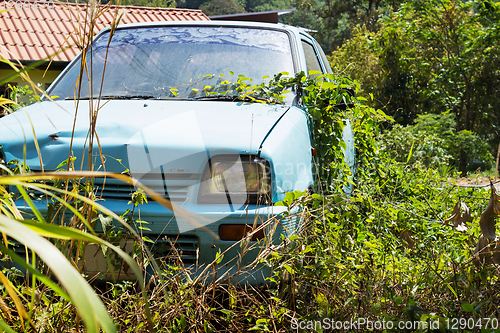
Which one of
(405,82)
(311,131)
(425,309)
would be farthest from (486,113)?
(425,309)

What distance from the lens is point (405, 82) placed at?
33.6 ft

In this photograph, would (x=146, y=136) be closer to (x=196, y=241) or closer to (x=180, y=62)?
(x=196, y=241)

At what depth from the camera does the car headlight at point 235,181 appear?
6.29 feet

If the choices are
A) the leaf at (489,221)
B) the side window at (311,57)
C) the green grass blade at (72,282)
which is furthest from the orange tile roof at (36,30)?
the green grass blade at (72,282)

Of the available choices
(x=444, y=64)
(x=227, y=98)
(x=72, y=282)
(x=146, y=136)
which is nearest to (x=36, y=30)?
(x=444, y=64)

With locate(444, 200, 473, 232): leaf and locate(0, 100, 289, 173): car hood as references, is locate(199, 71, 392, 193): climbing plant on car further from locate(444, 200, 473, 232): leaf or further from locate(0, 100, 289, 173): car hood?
locate(444, 200, 473, 232): leaf

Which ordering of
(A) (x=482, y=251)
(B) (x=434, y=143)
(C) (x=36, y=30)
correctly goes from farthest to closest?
(C) (x=36, y=30)
(B) (x=434, y=143)
(A) (x=482, y=251)

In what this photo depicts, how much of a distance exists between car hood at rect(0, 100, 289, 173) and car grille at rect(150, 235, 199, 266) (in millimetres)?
306

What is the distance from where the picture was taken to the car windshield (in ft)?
9.21

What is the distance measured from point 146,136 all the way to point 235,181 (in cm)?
46

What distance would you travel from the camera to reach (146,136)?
200 centimetres

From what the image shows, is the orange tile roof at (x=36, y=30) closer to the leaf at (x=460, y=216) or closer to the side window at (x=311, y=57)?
the side window at (x=311, y=57)

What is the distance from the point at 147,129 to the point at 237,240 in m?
0.68

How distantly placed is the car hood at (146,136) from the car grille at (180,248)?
31 cm
